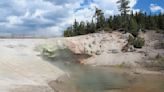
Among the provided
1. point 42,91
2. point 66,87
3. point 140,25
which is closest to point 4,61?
point 66,87

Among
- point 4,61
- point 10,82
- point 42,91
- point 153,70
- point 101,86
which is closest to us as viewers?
point 42,91

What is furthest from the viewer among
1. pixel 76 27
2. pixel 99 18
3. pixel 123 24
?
pixel 99 18

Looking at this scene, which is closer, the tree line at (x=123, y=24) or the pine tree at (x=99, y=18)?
the tree line at (x=123, y=24)

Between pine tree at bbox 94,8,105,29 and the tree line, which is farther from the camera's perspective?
pine tree at bbox 94,8,105,29

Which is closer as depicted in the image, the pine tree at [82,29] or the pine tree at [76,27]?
the pine tree at [82,29]

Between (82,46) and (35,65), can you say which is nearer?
(35,65)

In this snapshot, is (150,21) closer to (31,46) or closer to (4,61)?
(31,46)

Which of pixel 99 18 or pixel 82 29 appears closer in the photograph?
pixel 82 29

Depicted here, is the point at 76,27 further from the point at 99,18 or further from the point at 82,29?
the point at 99,18

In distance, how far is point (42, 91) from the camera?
26.2 metres

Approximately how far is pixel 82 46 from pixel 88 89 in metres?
38.5

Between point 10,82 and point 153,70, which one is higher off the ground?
point 10,82

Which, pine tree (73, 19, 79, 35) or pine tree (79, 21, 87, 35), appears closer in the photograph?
pine tree (79, 21, 87, 35)

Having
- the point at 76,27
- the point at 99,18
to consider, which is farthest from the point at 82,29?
the point at 99,18
